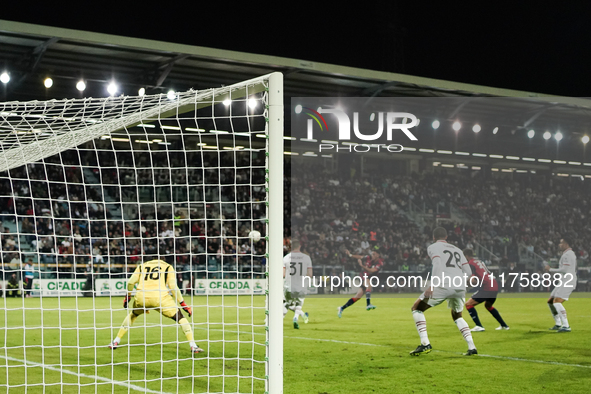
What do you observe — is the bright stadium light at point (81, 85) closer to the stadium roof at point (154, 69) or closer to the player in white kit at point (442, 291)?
the stadium roof at point (154, 69)

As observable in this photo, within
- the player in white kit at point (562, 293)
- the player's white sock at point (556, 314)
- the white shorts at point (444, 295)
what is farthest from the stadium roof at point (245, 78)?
the white shorts at point (444, 295)

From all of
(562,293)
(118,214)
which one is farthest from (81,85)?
(562,293)

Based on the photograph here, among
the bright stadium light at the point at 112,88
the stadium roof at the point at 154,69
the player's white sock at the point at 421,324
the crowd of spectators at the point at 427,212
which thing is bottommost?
the player's white sock at the point at 421,324

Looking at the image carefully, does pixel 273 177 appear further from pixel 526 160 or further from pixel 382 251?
pixel 526 160

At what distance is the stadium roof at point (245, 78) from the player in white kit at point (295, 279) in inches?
255

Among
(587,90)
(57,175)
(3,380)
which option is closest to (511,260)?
(587,90)

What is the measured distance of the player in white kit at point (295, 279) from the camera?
1166cm

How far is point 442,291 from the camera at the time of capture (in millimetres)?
8406

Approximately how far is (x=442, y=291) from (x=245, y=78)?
11.6 meters

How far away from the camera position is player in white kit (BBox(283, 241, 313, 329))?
11.7m

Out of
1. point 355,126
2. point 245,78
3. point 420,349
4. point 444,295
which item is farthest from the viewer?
point 355,126

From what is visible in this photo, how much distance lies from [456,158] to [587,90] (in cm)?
768

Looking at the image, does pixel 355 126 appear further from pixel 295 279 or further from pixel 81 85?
pixel 295 279

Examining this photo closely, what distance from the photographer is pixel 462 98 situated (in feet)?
67.5
